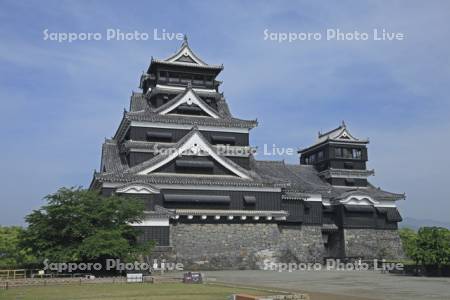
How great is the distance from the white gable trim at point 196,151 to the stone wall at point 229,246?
4835mm

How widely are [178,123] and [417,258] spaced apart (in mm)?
22149

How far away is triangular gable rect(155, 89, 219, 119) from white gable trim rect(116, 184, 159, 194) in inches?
350

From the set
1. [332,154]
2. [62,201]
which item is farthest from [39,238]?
[332,154]

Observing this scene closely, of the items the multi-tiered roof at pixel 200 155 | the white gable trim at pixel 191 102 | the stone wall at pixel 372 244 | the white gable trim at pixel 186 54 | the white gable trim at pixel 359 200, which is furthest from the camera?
the white gable trim at pixel 359 200

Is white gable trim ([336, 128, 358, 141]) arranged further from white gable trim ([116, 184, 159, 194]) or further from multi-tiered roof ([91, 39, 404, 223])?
white gable trim ([116, 184, 159, 194])

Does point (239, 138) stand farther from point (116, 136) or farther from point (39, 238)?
point (39, 238)

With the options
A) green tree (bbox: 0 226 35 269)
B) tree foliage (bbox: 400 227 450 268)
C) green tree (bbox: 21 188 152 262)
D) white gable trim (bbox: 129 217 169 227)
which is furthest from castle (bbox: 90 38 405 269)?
tree foliage (bbox: 400 227 450 268)

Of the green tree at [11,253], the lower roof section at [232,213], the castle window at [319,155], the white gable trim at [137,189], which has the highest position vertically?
the castle window at [319,155]

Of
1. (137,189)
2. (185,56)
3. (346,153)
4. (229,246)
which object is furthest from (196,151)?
(346,153)

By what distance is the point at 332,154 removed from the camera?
52.8 meters

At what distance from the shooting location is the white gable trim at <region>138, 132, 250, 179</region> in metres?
39.8

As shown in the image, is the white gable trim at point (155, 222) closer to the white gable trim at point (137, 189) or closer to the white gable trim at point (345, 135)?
the white gable trim at point (137, 189)

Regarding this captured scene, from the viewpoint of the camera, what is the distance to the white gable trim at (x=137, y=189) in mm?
36269

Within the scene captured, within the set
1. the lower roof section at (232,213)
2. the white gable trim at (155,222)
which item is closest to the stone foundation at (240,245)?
the lower roof section at (232,213)
